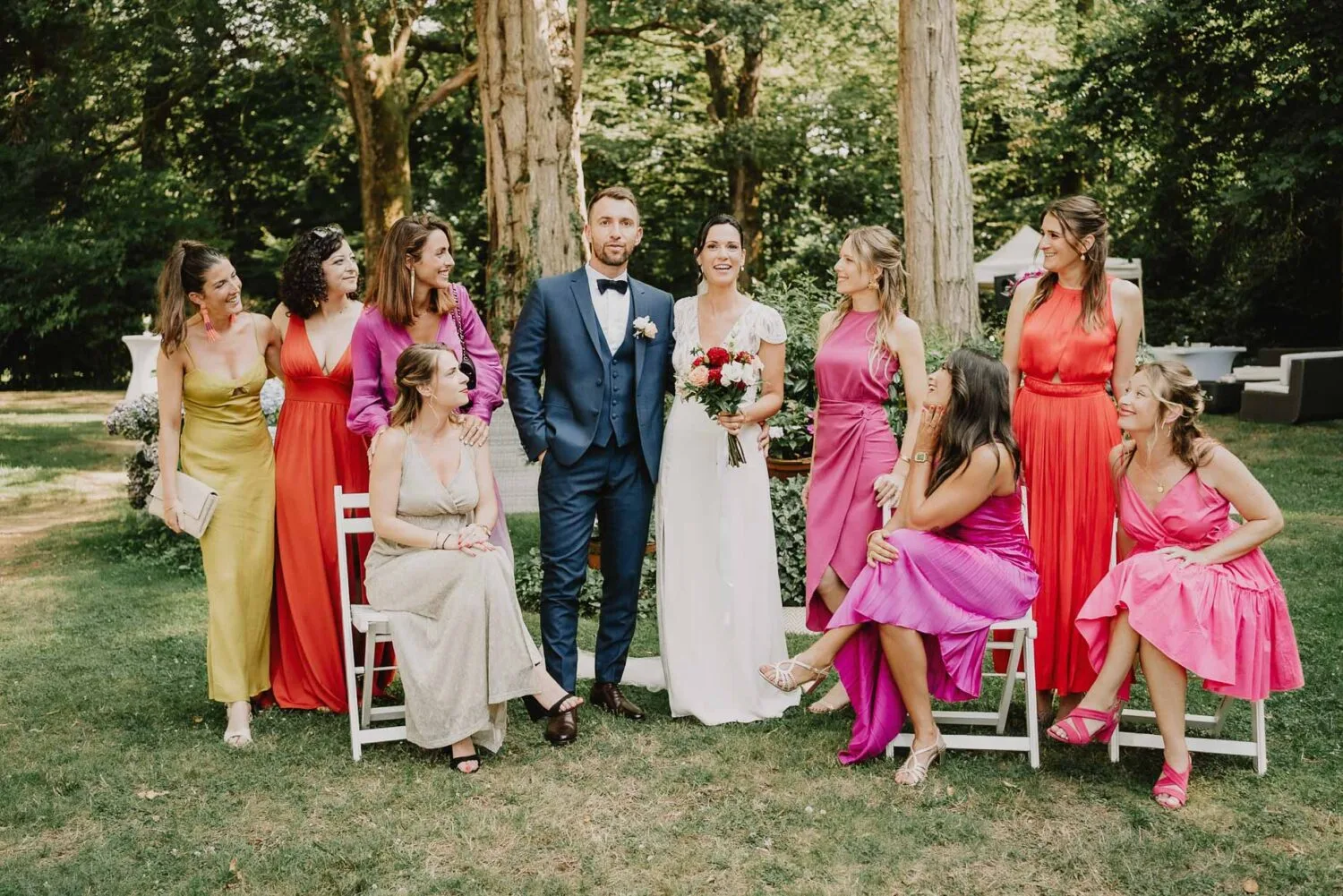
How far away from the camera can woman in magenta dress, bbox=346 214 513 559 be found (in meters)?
4.73

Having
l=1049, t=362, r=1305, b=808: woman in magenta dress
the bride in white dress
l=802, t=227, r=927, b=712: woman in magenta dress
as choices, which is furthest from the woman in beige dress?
l=1049, t=362, r=1305, b=808: woman in magenta dress

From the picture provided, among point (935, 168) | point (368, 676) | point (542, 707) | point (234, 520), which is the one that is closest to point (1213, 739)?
point (542, 707)

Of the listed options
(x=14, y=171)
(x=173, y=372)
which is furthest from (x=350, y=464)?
(x=14, y=171)

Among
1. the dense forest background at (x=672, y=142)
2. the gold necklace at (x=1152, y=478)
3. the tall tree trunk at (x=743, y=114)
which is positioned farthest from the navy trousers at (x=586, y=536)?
the tall tree trunk at (x=743, y=114)

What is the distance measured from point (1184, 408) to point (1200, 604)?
0.68 meters

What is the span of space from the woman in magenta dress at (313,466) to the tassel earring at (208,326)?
0.86 ft

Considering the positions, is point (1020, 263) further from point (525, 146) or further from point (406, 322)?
point (406, 322)

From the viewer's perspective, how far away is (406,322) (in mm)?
4820

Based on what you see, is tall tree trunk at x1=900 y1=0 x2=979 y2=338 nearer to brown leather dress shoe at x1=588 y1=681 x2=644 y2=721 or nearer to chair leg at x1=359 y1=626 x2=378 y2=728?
brown leather dress shoe at x1=588 y1=681 x2=644 y2=721

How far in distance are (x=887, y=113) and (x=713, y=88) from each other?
3376 millimetres

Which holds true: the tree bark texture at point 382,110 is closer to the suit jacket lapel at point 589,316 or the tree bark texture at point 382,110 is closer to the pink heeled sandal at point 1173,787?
the suit jacket lapel at point 589,316

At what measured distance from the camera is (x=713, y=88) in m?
23.0

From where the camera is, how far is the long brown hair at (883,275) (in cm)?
481

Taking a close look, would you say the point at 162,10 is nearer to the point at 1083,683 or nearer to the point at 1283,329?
the point at 1083,683
